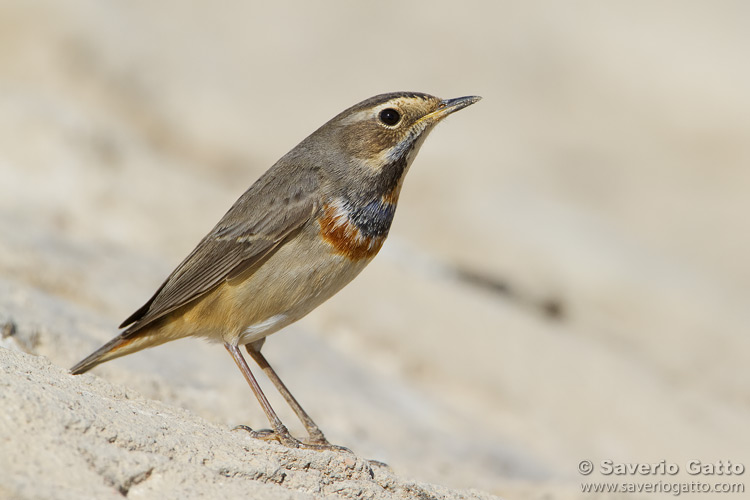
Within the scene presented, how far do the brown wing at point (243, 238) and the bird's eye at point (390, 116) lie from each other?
0.68m

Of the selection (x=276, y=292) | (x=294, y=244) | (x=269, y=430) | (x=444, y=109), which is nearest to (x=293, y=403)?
(x=269, y=430)

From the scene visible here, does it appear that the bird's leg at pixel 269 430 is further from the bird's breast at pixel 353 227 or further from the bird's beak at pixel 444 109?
the bird's beak at pixel 444 109

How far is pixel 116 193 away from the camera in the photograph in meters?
13.2

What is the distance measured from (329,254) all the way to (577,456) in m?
5.57

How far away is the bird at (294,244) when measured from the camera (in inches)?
269

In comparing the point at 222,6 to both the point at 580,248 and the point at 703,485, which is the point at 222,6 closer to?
the point at 580,248

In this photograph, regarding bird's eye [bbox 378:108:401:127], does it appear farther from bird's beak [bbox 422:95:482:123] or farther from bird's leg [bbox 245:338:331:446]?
bird's leg [bbox 245:338:331:446]

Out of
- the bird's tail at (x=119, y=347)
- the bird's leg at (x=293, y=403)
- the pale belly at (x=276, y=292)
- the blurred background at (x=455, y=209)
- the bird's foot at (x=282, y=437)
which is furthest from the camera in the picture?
the blurred background at (x=455, y=209)

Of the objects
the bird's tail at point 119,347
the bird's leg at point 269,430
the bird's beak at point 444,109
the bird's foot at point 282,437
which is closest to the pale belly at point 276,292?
the bird's leg at point 269,430

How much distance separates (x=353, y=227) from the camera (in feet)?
22.6

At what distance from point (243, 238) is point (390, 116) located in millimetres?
Result: 1365

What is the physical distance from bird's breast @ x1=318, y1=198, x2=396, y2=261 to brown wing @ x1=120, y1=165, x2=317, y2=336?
0.16 metres

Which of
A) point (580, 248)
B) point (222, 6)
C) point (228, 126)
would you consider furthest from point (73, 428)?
point (222, 6)

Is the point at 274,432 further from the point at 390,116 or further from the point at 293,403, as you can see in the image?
the point at 390,116
